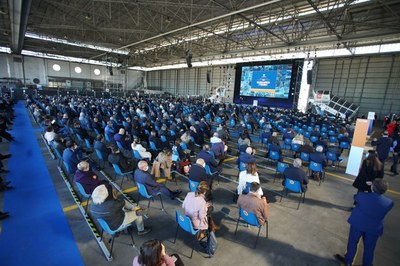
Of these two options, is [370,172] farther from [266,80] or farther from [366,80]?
[366,80]

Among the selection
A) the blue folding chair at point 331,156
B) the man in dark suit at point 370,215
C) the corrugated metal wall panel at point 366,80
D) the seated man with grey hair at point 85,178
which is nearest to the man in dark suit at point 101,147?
the seated man with grey hair at point 85,178

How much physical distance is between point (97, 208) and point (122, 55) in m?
31.5

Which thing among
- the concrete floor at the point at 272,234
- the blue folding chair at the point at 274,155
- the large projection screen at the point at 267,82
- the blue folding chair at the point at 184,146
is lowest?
the concrete floor at the point at 272,234

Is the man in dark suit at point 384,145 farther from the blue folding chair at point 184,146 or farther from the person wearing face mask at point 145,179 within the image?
the person wearing face mask at point 145,179

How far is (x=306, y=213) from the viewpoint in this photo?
461cm

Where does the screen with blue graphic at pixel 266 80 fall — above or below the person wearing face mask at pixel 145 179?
above

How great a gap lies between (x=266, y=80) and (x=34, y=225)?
24173 millimetres

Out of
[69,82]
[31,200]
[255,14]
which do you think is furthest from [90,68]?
[31,200]

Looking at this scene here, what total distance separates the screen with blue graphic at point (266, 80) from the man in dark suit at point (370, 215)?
21017 millimetres

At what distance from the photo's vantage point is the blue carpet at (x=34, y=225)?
10.4 ft

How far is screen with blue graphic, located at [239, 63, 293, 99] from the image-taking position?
72.7ft

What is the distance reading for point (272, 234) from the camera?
384 cm

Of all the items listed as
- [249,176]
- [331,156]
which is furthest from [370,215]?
[331,156]

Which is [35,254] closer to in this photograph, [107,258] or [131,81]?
[107,258]
